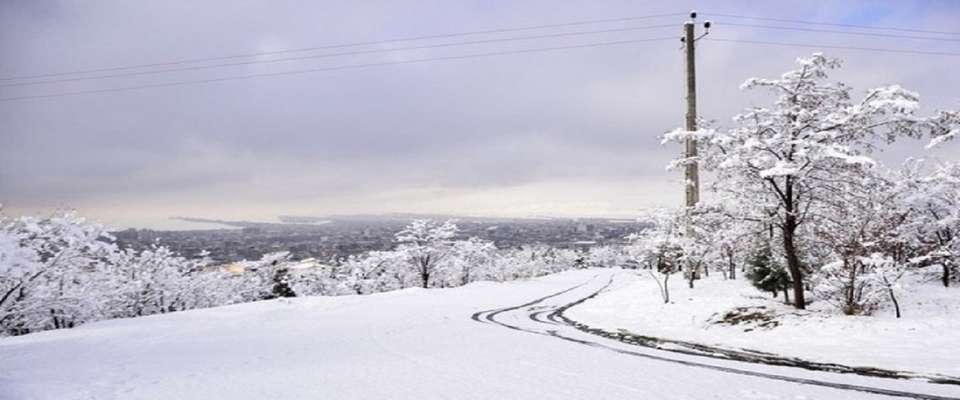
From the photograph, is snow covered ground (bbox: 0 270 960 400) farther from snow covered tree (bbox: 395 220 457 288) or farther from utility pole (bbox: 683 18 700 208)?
snow covered tree (bbox: 395 220 457 288)

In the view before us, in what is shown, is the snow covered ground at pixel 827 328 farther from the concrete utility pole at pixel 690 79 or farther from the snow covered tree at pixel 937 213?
the concrete utility pole at pixel 690 79

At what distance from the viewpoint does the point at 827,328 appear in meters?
13.2

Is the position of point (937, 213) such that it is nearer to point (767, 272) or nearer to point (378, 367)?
point (767, 272)

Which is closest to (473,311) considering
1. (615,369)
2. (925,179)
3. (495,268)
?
(615,369)

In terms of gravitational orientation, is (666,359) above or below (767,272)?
below

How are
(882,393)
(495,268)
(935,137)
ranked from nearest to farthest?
1. (882,393)
2. (935,137)
3. (495,268)

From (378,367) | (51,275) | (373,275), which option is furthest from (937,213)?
(373,275)

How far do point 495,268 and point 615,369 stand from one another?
3106 inches

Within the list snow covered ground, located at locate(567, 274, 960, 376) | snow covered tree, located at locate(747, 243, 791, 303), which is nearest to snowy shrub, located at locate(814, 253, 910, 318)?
snow covered ground, located at locate(567, 274, 960, 376)

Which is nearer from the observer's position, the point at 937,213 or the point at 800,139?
the point at 800,139

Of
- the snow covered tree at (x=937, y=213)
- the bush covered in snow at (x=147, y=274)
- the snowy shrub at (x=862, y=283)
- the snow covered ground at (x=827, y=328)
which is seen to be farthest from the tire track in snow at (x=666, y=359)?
the bush covered in snow at (x=147, y=274)

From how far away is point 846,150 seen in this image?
13344mm

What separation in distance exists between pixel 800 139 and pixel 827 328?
15.3 feet

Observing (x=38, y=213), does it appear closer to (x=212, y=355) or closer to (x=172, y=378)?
(x=212, y=355)
